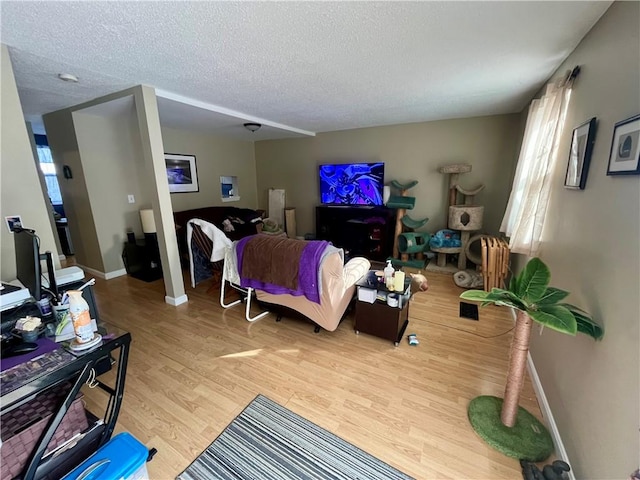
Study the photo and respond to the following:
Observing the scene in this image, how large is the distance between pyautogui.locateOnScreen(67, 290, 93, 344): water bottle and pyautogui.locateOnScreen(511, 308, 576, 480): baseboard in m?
2.32

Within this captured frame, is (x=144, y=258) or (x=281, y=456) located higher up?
Result: (x=144, y=258)

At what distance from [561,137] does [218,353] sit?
305 centimetres

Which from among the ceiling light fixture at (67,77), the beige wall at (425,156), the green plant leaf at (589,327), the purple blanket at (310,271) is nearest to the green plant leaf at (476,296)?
the green plant leaf at (589,327)

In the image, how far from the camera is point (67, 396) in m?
1.03

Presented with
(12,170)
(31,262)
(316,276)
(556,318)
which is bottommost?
(316,276)

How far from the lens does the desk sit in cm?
92

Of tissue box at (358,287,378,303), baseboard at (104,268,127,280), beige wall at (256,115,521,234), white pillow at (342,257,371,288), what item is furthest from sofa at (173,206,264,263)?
tissue box at (358,287,378,303)

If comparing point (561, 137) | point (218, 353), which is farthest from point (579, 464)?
point (218, 353)

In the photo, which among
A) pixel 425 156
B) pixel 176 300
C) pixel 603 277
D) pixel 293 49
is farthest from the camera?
pixel 425 156

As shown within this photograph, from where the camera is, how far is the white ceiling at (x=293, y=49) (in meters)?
1.33

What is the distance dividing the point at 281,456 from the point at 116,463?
2.43ft

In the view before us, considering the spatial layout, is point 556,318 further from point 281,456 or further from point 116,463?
point 116,463

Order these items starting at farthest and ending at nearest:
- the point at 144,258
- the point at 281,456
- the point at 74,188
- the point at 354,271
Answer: the point at 144,258 < the point at 74,188 < the point at 354,271 < the point at 281,456

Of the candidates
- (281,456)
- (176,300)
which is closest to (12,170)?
(176,300)
